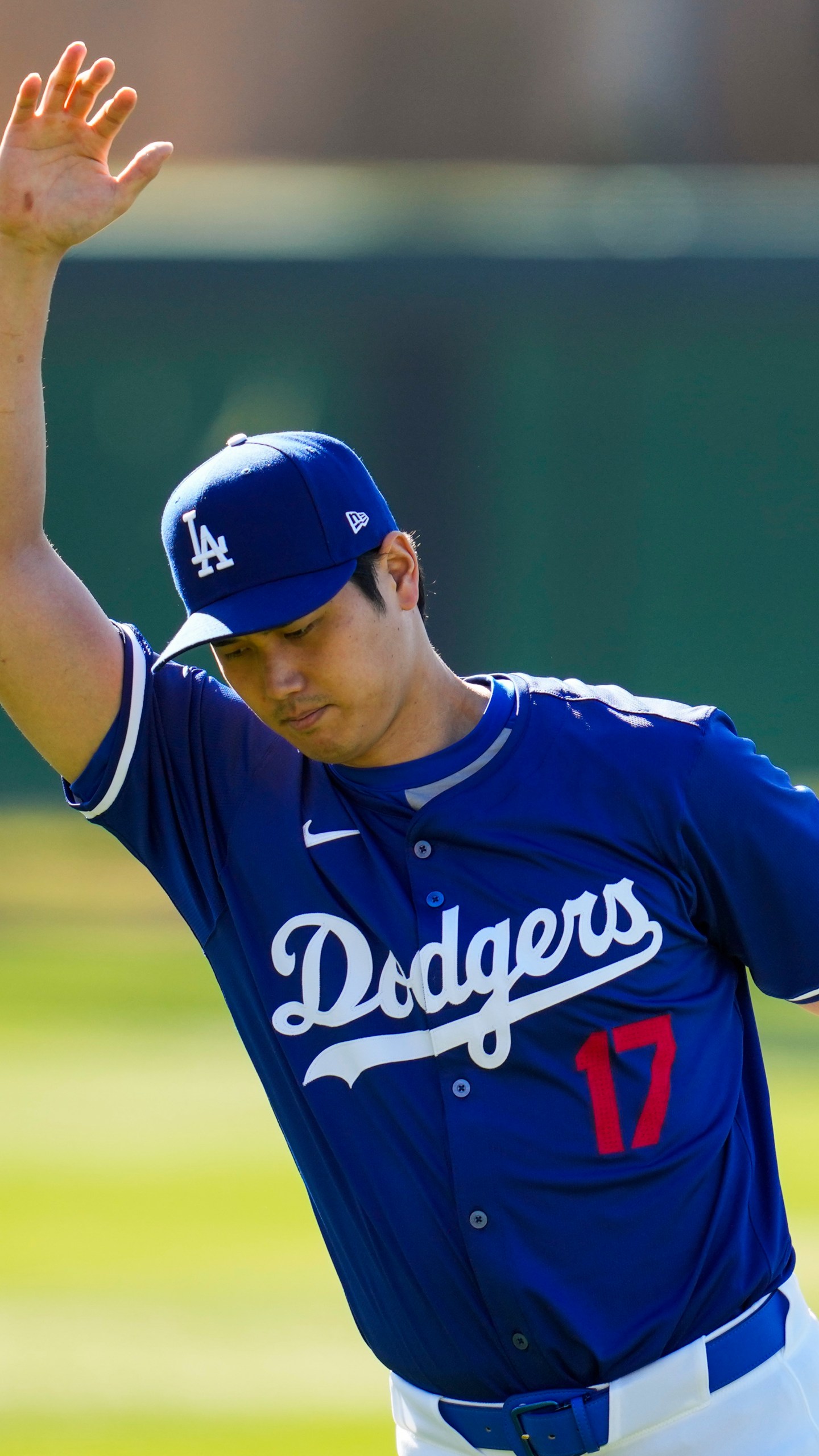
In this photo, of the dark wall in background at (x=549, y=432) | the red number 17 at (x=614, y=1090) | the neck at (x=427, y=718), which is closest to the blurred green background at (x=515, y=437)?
the dark wall in background at (x=549, y=432)

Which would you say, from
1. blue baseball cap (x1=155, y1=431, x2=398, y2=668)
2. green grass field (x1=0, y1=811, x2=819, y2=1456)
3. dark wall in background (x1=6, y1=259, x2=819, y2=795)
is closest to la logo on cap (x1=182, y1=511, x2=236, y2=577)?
blue baseball cap (x1=155, y1=431, x2=398, y2=668)

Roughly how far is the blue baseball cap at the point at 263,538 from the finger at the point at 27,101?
528 mm

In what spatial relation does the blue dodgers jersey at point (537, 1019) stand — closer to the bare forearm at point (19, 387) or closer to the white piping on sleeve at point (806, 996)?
the white piping on sleeve at point (806, 996)

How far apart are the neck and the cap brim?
0.66 ft

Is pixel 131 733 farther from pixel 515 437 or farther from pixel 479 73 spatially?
pixel 479 73

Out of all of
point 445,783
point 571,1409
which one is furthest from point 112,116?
point 571,1409

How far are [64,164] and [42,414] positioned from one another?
0.33 metres

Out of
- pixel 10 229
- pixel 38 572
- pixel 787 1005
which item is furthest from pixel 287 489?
pixel 787 1005

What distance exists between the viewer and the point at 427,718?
7.36 ft

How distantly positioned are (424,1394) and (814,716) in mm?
9495

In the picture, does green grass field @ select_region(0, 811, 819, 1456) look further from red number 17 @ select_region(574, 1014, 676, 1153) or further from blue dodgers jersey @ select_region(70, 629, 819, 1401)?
red number 17 @ select_region(574, 1014, 676, 1153)

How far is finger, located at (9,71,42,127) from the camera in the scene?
85.0 inches

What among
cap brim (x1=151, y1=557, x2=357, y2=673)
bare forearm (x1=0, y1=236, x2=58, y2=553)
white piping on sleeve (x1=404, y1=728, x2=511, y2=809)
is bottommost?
white piping on sleeve (x1=404, y1=728, x2=511, y2=809)

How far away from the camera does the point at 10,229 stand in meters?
2.18
